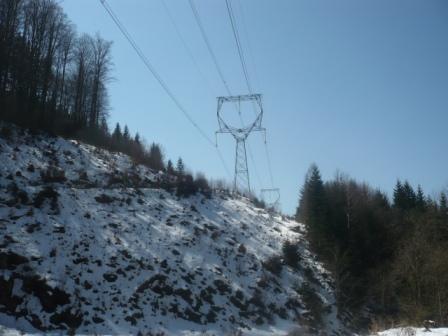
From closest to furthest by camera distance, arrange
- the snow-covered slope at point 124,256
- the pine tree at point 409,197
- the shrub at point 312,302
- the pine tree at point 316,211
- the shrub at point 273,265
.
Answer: the snow-covered slope at point 124,256, the shrub at point 312,302, the shrub at point 273,265, the pine tree at point 316,211, the pine tree at point 409,197

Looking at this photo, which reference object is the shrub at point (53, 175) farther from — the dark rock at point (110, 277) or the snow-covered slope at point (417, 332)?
the snow-covered slope at point (417, 332)

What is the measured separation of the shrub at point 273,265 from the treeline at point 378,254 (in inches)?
172

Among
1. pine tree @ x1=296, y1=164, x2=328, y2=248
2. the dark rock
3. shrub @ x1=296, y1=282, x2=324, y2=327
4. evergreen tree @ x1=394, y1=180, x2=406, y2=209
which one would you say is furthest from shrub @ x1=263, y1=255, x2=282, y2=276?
evergreen tree @ x1=394, y1=180, x2=406, y2=209

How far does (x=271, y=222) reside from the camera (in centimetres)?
3838

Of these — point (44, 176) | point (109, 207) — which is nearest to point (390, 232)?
point (109, 207)

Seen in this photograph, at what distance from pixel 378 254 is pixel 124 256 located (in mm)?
25384

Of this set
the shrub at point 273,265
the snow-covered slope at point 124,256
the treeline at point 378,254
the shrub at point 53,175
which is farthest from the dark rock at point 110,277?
the treeline at point 378,254

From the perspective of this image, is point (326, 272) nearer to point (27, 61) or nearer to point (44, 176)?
point (44, 176)

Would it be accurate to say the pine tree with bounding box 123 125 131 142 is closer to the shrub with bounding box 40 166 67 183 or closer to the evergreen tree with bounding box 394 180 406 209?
the shrub with bounding box 40 166 67 183

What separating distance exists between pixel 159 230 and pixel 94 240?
535cm

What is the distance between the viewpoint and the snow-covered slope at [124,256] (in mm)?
17203

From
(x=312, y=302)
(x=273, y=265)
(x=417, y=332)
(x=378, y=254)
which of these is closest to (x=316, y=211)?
(x=378, y=254)

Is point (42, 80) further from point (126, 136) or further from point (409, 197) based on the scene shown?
point (409, 197)

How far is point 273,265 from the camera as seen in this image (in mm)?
29594
